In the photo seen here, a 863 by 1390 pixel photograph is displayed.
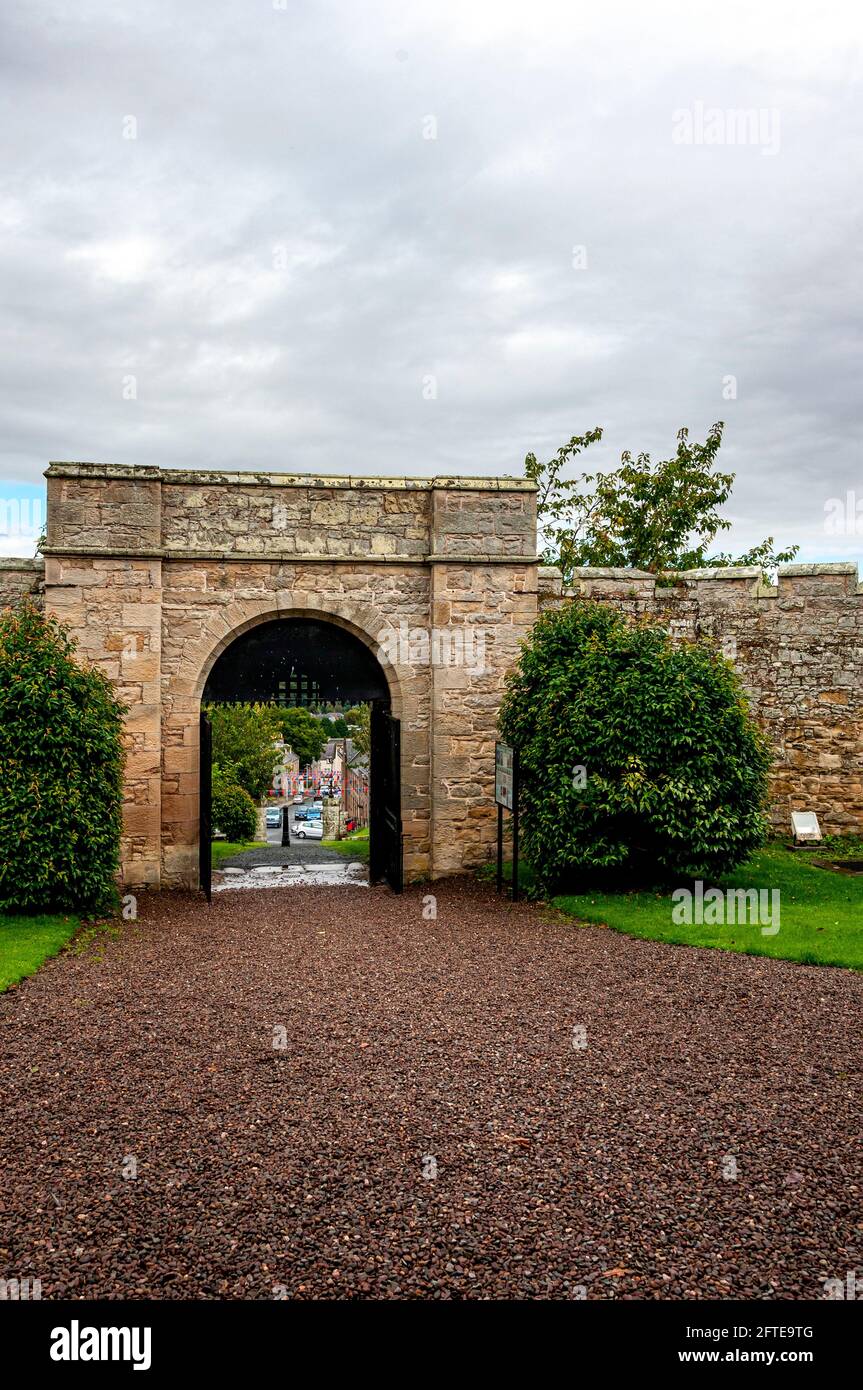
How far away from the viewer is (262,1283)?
3.10 metres

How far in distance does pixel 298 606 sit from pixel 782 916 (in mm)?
6775

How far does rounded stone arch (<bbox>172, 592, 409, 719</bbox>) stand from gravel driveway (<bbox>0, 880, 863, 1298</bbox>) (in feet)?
14.7

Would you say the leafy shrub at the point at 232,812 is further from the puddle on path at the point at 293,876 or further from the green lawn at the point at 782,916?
the green lawn at the point at 782,916

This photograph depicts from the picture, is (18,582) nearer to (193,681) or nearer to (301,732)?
(193,681)

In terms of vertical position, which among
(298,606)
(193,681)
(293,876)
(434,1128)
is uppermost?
(298,606)

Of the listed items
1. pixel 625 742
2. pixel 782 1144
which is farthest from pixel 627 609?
pixel 782 1144

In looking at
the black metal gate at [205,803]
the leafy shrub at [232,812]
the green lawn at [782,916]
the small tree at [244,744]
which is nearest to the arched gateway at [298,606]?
the black metal gate at [205,803]

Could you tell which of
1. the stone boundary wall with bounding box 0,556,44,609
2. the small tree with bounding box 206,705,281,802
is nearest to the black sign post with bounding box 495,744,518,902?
the stone boundary wall with bounding box 0,556,44,609

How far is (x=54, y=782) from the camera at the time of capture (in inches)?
363

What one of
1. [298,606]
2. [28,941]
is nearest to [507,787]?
[298,606]

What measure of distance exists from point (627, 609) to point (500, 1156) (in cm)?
944

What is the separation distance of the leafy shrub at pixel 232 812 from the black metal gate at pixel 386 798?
16.6 metres

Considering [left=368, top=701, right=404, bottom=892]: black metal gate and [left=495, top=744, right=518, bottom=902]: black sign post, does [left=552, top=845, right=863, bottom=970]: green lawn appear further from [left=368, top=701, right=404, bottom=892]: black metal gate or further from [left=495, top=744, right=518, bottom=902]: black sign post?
[left=368, top=701, right=404, bottom=892]: black metal gate

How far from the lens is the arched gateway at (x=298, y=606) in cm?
1095
